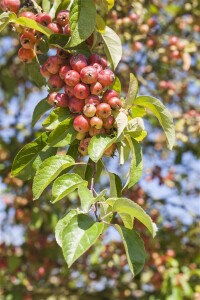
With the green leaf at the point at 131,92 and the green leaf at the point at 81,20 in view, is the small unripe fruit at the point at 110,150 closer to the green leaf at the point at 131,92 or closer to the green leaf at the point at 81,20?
the green leaf at the point at 131,92

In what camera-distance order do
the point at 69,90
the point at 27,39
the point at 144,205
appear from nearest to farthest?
the point at 69,90 < the point at 27,39 < the point at 144,205

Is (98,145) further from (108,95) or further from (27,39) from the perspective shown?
(27,39)

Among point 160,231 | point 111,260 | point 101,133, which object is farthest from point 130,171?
point 160,231

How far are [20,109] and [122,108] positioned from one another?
287 cm

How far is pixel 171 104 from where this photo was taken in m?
3.42

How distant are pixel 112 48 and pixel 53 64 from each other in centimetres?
19

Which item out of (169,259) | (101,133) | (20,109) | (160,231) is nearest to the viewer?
(101,133)

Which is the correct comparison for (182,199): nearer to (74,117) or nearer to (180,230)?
(180,230)

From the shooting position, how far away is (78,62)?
138cm

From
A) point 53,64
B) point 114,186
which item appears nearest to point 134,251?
point 114,186

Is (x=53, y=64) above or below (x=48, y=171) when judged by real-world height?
above

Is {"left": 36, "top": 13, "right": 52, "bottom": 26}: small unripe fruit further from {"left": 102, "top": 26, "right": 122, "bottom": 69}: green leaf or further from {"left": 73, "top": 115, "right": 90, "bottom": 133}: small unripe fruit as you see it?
{"left": 73, "top": 115, "right": 90, "bottom": 133}: small unripe fruit

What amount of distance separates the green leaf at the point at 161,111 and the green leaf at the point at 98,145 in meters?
0.16

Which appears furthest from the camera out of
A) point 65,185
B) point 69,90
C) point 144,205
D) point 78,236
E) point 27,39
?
point 144,205
